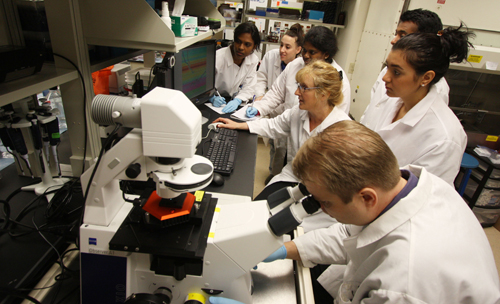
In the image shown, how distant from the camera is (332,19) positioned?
3.42 metres

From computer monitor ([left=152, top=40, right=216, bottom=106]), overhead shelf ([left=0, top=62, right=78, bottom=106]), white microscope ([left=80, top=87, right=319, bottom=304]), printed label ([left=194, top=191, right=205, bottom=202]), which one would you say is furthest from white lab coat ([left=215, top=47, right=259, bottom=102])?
white microscope ([left=80, top=87, right=319, bottom=304])

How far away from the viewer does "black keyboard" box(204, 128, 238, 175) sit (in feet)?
4.39

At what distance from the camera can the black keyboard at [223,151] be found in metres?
1.34

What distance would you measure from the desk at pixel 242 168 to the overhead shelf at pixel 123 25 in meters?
0.61

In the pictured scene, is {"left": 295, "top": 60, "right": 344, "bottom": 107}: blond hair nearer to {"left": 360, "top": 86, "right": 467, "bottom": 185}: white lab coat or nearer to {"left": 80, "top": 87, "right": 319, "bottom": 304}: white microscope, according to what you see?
{"left": 360, "top": 86, "right": 467, "bottom": 185}: white lab coat

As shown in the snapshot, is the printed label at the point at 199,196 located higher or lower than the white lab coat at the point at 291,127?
higher

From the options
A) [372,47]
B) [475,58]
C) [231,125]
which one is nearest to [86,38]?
[231,125]

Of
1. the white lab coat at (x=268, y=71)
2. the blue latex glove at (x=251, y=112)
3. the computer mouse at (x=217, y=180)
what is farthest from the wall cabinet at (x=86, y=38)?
the white lab coat at (x=268, y=71)

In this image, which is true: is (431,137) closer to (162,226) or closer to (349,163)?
(349,163)

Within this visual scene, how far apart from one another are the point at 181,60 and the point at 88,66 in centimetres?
62

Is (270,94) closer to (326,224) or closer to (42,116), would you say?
(326,224)

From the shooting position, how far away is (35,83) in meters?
0.78

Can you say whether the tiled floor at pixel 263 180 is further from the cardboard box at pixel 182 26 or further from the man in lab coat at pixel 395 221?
the man in lab coat at pixel 395 221

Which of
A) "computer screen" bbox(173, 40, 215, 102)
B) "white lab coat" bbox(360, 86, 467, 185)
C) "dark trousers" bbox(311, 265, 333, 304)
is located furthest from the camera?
"computer screen" bbox(173, 40, 215, 102)
